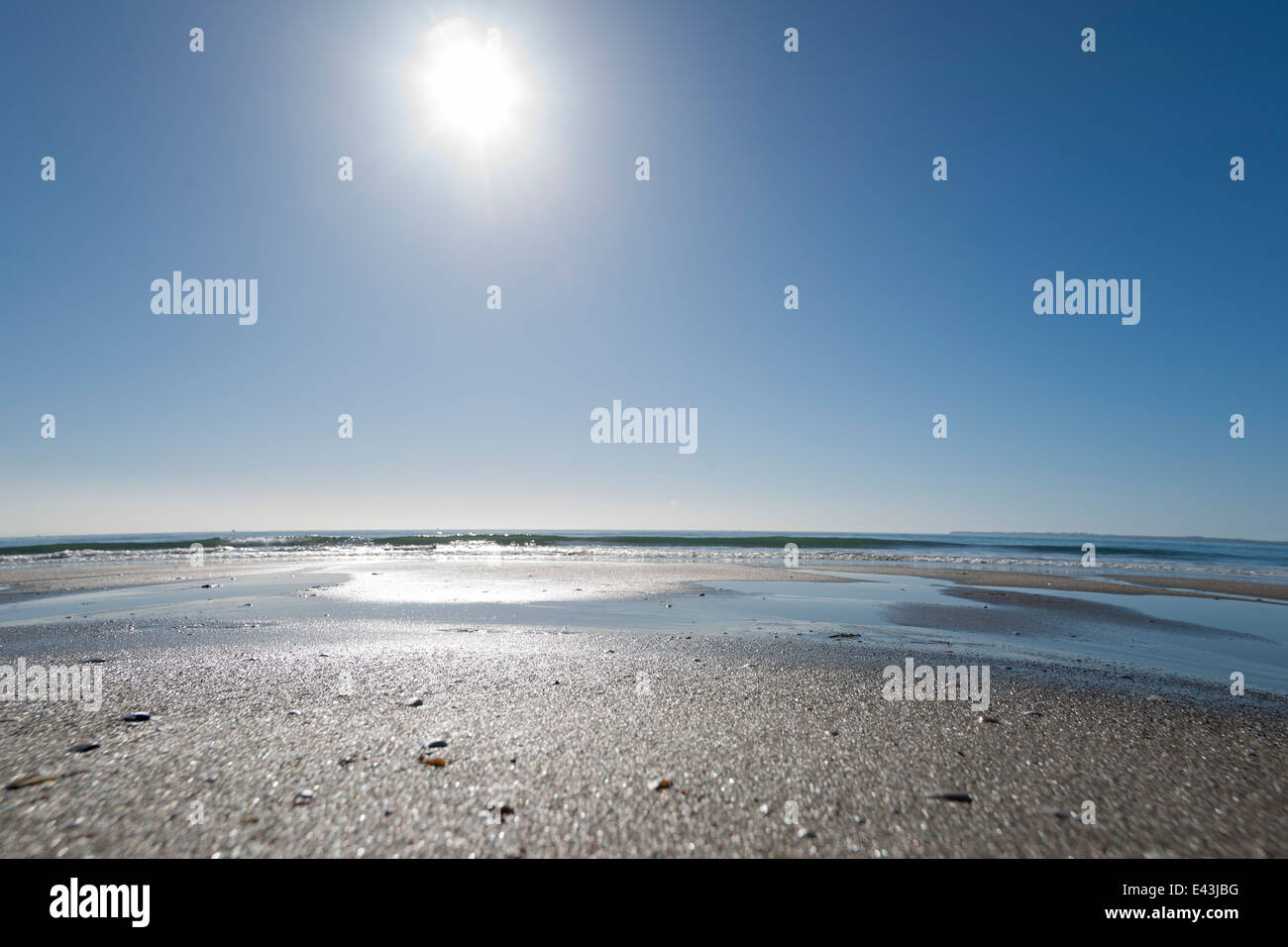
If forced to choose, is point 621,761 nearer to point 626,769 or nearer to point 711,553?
point 626,769

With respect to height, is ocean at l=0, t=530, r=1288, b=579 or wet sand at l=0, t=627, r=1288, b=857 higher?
wet sand at l=0, t=627, r=1288, b=857

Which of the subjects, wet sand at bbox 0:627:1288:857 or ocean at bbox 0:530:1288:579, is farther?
ocean at bbox 0:530:1288:579

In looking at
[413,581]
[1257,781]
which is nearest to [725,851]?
[1257,781]

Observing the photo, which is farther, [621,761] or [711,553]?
[711,553]

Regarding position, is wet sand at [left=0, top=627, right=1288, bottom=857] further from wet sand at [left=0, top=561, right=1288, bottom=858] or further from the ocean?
the ocean

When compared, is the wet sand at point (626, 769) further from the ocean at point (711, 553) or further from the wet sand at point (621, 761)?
the ocean at point (711, 553)

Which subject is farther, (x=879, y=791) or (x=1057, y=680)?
(x=1057, y=680)

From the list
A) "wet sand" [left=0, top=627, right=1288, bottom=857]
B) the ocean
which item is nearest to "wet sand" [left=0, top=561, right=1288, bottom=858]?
"wet sand" [left=0, top=627, right=1288, bottom=857]

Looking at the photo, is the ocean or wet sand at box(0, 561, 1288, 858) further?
the ocean

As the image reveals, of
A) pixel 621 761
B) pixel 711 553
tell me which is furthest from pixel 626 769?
pixel 711 553
